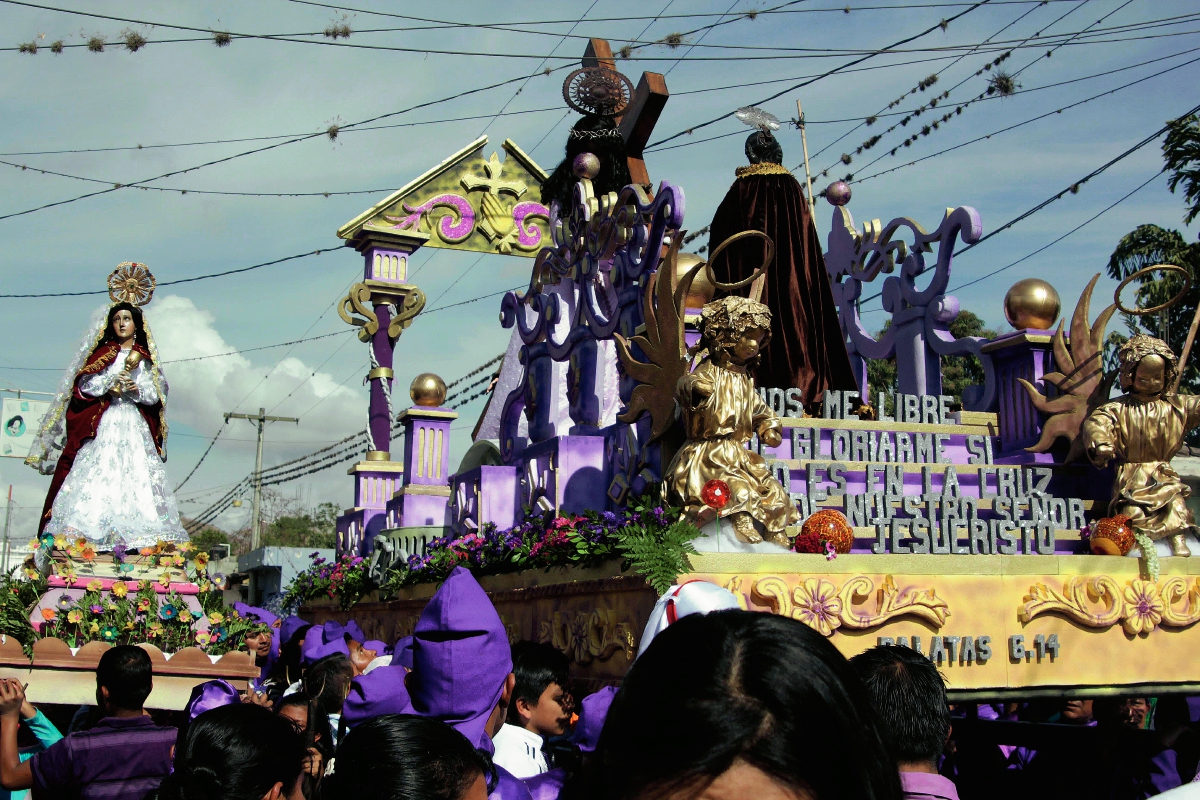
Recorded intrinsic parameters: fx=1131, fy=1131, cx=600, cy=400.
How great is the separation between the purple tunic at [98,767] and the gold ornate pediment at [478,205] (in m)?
12.1

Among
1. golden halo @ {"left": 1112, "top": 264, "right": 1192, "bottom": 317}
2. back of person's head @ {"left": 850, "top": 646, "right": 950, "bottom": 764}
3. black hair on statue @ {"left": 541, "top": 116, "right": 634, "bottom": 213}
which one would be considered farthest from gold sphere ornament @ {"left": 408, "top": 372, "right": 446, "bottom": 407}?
back of person's head @ {"left": 850, "top": 646, "right": 950, "bottom": 764}

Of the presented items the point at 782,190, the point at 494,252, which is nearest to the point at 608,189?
the point at 782,190

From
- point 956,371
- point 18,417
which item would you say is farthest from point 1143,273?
point 18,417

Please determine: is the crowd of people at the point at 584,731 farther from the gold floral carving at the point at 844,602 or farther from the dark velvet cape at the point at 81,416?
the dark velvet cape at the point at 81,416

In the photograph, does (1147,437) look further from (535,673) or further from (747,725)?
(747,725)

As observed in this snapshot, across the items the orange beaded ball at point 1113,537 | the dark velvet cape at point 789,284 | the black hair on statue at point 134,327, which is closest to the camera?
the orange beaded ball at point 1113,537

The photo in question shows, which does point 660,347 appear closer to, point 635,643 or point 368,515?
point 635,643

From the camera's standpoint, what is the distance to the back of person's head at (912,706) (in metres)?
2.96

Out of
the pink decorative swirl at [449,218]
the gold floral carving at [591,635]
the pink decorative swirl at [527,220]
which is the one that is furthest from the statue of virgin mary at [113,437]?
the pink decorative swirl at [527,220]

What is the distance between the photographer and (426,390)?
49.3 feet

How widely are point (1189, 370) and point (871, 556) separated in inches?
458

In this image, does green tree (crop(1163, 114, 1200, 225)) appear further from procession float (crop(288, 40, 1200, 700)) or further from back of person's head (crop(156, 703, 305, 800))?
back of person's head (crop(156, 703, 305, 800))

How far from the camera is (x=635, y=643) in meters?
6.83

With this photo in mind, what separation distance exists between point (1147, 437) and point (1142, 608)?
4.39 feet
